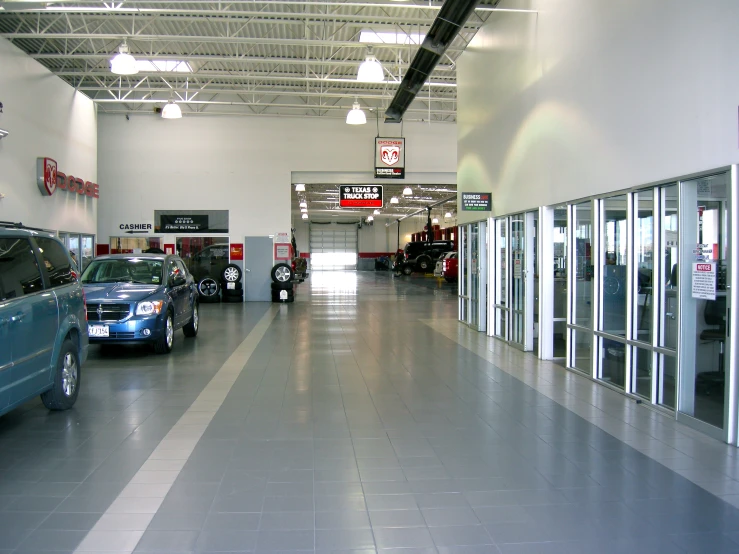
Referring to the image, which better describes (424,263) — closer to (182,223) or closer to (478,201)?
(182,223)

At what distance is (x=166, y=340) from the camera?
9461 mm

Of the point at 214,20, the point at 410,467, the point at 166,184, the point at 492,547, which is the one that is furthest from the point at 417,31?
the point at 492,547

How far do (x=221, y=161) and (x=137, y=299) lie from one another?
11.5 meters

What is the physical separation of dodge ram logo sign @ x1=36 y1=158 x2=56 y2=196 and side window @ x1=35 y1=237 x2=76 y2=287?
8.55 metres

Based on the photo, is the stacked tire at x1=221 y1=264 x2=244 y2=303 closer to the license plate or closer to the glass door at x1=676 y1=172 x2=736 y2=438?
the license plate

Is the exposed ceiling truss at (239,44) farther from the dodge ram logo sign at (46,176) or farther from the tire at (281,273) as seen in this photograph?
the tire at (281,273)

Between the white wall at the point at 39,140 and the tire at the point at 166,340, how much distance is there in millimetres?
5183

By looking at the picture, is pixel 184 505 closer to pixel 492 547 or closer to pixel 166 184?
pixel 492 547

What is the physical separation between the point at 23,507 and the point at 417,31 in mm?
12584

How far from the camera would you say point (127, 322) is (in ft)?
28.7

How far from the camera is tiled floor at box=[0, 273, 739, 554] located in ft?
11.1

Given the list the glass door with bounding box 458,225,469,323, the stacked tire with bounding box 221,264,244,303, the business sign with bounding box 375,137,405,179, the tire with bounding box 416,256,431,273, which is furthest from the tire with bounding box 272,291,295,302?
the tire with bounding box 416,256,431,273

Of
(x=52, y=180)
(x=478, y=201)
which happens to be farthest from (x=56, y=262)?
(x=52, y=180)

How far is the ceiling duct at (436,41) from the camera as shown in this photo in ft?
29.6
